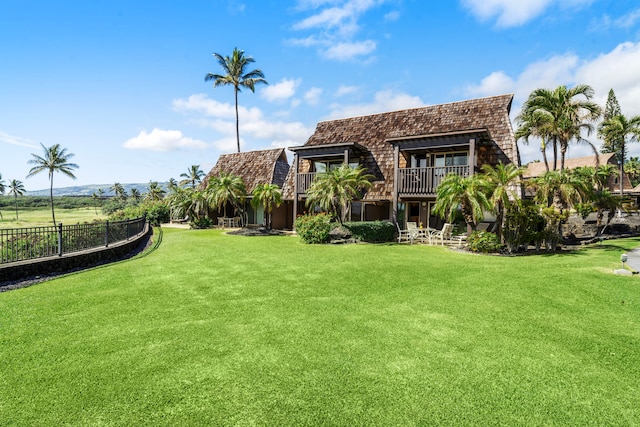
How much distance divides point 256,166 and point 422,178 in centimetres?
1578

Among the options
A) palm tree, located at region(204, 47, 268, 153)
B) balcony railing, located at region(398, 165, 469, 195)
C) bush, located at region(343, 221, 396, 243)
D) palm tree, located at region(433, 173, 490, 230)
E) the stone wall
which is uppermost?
palm tree, located at region(204, 47, 268, 153)

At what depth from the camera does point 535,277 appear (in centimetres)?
825

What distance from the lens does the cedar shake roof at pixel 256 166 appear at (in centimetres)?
2655

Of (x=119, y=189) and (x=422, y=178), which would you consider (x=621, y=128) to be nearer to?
(x=422, y=178)

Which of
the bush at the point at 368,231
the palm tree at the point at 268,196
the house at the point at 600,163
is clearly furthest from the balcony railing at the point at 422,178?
the house at the point at 600,163

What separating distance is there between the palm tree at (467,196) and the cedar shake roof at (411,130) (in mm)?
3556

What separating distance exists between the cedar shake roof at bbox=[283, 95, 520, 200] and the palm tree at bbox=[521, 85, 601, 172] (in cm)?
511

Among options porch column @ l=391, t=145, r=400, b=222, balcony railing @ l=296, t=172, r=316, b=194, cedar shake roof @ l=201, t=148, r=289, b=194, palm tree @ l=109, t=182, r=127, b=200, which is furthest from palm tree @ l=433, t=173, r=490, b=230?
palm tree @ l=109, t=182, r=127, b=200

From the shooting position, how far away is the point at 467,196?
12.6 m

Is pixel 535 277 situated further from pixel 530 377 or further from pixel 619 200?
pixel 619 200

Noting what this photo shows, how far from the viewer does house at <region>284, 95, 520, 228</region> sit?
1625 centimetres

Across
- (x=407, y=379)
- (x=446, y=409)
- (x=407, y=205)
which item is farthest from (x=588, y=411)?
(x=407, y=205)

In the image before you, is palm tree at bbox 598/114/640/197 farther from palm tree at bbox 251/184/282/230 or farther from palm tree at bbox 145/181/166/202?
palm tree at bbox 145/181/166/202

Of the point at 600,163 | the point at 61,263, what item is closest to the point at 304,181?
the point at 61,263
